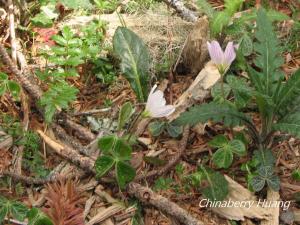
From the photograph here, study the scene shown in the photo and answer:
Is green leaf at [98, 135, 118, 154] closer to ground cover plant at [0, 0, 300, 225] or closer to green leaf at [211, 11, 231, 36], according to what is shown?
ground cover plant at [0, 0, 300, 225]

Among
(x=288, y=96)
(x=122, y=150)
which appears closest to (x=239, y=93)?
(x=288, y=96)

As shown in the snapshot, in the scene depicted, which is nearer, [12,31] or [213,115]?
[213,115]

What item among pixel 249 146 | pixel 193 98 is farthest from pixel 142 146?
pixel 249 146

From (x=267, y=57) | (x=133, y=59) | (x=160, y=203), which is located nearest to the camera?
(x=160, y=203)

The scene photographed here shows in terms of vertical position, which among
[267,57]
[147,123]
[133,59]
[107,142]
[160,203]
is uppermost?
[267,57]

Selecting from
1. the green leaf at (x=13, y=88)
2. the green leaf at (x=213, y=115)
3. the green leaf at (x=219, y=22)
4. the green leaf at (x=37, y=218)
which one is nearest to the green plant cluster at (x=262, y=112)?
the green leaf at (x=213, y=115)

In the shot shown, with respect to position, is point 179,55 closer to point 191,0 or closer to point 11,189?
point 191,0

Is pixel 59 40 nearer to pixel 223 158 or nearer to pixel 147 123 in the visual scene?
pixel 147 123
